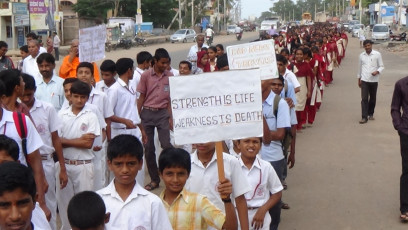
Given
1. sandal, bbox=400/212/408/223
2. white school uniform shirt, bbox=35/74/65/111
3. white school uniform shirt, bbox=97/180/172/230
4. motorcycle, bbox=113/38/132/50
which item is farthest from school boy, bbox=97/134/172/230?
motorcycle, bbox=113/38/132/50

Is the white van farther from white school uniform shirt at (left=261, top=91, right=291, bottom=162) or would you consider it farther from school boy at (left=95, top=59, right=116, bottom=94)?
white school uniform shirt at (left=261, top=91, right=291, bottom=162)

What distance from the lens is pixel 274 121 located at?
18.6 feet

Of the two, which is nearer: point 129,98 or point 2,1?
point 129,98

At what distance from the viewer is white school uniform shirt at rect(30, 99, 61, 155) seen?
4.96 m

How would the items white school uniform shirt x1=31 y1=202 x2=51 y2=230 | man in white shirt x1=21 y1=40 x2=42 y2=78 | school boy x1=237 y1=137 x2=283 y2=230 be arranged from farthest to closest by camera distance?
man in white shirt x1=21 y1=40 x2=42 y2=78 → school boy x1=237 y1=137 x2=283 y2=230 → white school uniform shirt x1=31 y1=202 x2=51 y2=230

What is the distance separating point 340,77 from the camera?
23.0 meters

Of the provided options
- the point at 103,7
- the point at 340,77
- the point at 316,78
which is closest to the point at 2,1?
the point at 103,7

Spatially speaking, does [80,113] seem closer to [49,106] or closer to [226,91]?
[49,106]

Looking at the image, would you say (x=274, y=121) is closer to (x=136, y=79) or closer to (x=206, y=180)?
(x=206, y=180)

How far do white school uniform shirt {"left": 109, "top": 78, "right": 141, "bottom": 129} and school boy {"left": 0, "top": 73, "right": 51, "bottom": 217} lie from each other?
239 cm

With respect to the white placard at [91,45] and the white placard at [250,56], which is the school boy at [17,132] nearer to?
the white placard at [250,56]

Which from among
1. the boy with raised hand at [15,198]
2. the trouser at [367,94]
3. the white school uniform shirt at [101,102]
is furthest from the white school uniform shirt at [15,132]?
the trouser at [367,94]

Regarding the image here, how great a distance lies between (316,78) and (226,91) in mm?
9925

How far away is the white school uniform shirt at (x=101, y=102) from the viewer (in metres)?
6.21
